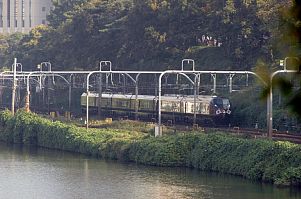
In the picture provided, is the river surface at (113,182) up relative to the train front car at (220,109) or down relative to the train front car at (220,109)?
down

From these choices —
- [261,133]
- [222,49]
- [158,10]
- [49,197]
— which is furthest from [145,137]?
[158,10]

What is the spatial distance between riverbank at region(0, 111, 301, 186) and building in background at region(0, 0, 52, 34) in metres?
67.2

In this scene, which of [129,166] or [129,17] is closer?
[129,166]

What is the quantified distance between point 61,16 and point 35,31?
4.15 m

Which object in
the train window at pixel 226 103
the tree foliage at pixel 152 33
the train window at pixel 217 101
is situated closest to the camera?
the train window at pixel 217 101

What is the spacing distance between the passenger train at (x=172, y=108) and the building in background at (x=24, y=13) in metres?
61.7

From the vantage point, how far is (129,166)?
3444 centimetres

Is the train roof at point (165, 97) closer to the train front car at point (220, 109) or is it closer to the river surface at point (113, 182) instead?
the train front car at point (220, 109)

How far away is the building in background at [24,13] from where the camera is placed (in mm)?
113125

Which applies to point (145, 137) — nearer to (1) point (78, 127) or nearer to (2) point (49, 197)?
(1) point (78, 127)

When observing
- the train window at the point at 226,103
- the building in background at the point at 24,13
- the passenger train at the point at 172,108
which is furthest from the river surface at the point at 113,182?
the building in background at the point at 24,13

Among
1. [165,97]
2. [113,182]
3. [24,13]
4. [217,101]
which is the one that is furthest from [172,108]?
[24,13]

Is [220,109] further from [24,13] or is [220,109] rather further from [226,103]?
[24,13]

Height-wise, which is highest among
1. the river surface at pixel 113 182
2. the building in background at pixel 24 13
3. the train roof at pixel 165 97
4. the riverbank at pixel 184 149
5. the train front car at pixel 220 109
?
the building in background at pixel 24 13
